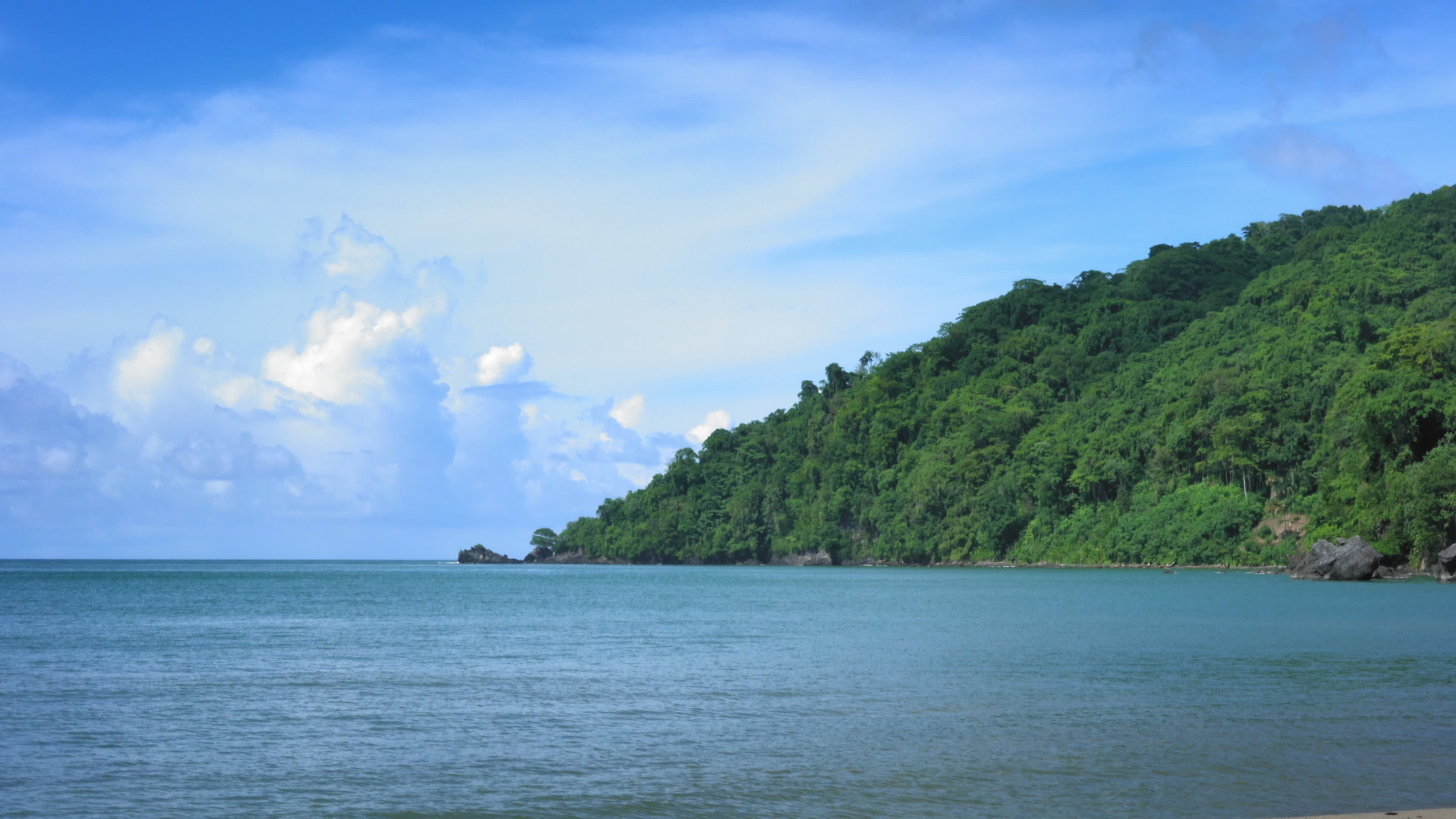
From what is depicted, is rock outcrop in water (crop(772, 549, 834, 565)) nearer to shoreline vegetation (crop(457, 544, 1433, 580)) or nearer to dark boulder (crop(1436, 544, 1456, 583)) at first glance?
shoreline vegetation (crop(457, 544, 1433, 580))

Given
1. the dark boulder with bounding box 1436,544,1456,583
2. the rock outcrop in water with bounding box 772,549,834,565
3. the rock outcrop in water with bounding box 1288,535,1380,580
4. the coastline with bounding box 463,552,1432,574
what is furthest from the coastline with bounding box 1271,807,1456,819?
the rock outcrop in water with bounding box 772,549,834,565

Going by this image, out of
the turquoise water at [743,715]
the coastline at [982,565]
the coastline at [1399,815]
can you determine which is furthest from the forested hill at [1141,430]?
the coastline at [1399,815]

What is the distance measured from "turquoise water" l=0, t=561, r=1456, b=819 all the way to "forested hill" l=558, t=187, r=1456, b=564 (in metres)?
34.3

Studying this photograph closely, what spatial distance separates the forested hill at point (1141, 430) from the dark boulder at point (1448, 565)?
2.06 m

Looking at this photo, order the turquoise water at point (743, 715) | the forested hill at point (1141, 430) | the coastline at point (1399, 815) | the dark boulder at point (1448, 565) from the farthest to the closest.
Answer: the forested hill at point (1141, 430)
the dark boulder at point (1448, 565)
the turquoise water at point (743, 715)
the coastline at point (1399, 815)

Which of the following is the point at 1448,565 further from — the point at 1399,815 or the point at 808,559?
the point at 808,559

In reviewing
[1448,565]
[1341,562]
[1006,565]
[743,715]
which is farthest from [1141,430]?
[743,715]

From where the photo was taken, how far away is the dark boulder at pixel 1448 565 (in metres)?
59.4

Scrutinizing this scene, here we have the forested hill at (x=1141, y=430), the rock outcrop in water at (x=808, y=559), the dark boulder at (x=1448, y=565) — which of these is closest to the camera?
the dark boulder at (x=1448, y=565)

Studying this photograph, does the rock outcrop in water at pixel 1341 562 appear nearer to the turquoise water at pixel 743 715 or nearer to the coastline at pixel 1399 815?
the turquoise water at pixel 743 715

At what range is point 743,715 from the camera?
19344mm

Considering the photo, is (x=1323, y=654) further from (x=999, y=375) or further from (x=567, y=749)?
(x=999, y=375)

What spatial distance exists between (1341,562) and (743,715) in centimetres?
5891

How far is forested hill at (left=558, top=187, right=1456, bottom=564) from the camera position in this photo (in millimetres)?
74562
